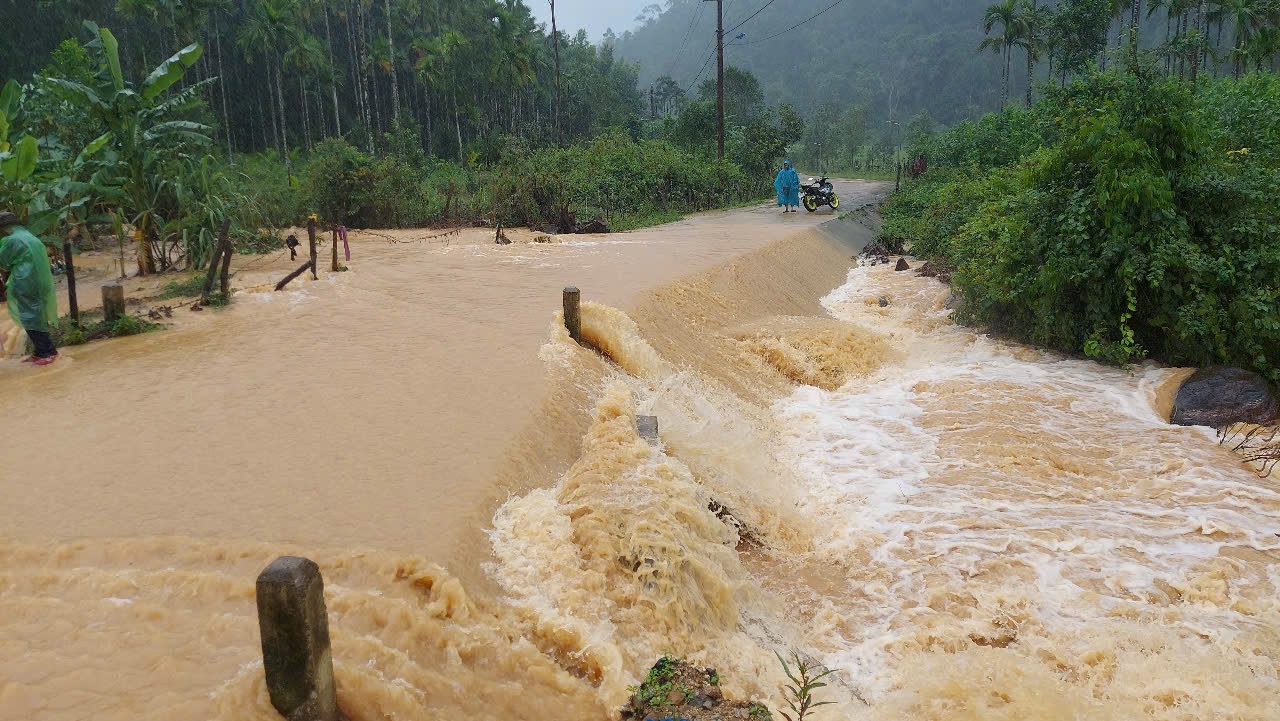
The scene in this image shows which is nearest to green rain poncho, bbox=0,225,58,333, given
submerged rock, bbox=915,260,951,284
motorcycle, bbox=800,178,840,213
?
submerged rock, bbox=915,260,951,284

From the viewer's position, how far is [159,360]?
821cm

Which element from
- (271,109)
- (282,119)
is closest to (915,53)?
(271,109)

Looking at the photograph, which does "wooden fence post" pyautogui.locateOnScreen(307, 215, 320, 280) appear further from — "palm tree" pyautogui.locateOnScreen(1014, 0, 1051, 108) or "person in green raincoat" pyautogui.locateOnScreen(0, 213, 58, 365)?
"palm tree" pyautogui.locateOnScreen(1014, 0, 1051, 108)

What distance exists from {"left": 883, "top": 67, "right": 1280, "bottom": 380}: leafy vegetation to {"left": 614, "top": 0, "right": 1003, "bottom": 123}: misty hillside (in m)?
60.5

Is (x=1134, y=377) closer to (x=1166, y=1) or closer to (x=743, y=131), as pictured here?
(x=743, y=131)

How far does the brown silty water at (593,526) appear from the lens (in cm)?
415

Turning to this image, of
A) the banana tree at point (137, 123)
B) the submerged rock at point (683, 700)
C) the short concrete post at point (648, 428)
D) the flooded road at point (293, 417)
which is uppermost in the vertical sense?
the banana tree at point (137, 123)

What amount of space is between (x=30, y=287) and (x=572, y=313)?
5215mm

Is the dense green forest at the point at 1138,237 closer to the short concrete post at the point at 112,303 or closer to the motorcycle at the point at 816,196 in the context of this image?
the short concrete post at the point at 112,303

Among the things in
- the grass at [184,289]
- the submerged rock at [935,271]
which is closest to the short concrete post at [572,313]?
the grass at [184,289]

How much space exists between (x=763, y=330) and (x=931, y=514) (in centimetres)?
502

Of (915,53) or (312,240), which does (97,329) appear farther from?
(915,53)

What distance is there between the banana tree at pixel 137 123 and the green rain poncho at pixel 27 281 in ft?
14.3

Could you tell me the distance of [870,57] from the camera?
97000 millimetres
